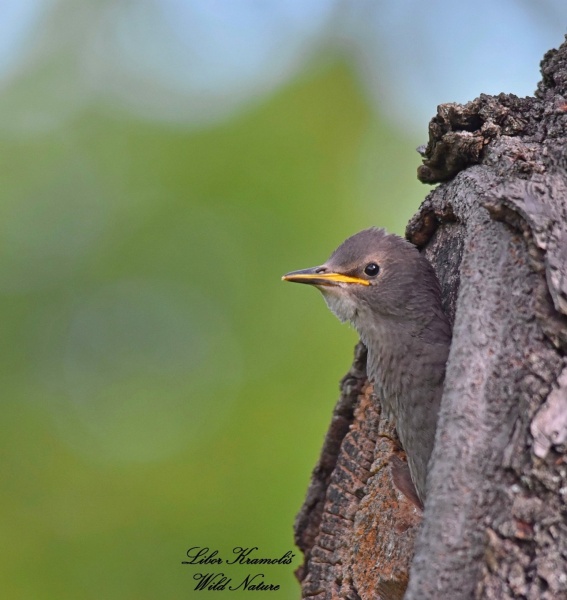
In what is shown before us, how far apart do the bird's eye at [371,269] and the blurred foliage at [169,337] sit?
5.03 feet

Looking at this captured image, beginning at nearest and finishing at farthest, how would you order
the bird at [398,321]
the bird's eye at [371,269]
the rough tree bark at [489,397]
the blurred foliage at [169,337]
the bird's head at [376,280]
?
the rough tree bark at [489,397] < the bird at [398,321] < the bird's head at [376,280] < the bird's eye at [371,269] < the blurred foliage at [169,337]

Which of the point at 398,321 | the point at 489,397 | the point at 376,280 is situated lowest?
the point at 489,397

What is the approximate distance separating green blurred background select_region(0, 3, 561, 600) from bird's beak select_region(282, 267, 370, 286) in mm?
1466

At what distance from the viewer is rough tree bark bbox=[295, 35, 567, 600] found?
2.25m

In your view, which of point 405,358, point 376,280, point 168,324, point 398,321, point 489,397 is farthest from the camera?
point 168,324

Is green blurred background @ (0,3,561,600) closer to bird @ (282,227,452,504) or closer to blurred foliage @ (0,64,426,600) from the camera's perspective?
blurred foliage @ (0,64,426,600)

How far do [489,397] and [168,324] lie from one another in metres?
3.89

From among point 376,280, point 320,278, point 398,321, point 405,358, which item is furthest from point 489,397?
point 320,278

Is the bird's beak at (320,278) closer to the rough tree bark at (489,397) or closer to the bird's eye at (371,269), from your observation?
the bird's eye at (371,269)

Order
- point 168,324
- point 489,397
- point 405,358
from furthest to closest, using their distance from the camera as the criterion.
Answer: point 168,324 → point 405,358 → point 489,397

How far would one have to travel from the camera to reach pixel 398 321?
3.68 meters

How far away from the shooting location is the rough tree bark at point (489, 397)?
2.25 metres

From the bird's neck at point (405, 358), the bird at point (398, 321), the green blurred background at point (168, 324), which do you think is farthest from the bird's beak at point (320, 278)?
the green blurred background at point (168, 324)

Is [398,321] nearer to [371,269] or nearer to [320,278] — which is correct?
[371,269]
